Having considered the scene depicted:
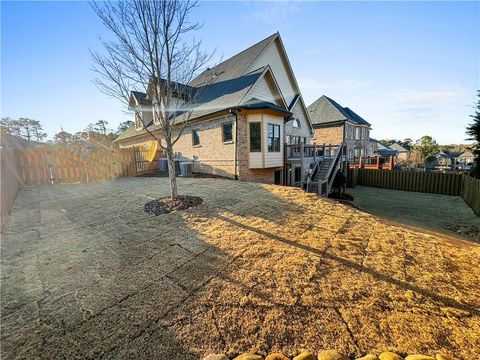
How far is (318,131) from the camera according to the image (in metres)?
30.3

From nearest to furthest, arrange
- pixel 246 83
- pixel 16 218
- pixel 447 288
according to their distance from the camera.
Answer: pixel 447 288 → pixel 16 218 → pixel 246 83

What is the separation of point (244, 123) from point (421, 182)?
47.4 feet

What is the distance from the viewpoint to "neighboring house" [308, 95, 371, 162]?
1107 inches

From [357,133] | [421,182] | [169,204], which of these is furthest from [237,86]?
[357,133]

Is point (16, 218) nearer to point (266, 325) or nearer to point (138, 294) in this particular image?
point (138, 294)

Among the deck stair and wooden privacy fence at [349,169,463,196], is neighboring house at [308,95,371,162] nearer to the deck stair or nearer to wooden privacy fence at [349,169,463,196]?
wooden privacy fence at [349,169,463,196]

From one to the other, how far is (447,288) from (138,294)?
4589 millimetres

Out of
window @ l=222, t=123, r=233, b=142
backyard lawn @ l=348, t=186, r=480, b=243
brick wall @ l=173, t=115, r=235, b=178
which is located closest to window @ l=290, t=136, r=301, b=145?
backyard lawn @ l=348, t=186, r=480, b=243

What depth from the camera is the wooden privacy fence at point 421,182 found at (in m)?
12.2

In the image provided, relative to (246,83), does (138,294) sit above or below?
below

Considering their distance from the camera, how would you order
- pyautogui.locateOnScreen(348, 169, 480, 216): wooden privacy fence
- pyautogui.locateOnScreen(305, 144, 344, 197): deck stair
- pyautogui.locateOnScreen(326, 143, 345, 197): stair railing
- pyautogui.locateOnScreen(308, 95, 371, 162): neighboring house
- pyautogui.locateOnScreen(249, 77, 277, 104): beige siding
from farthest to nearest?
pyautogui.locateOnScreen(308, 95, 371, 162): neighboring house → pyautogui.locateOnScreen(326, 143, 345, 197): stair railing → pyautogui.locateOnScreen(305, 144, 344, 197): deck stair → pyautogui.locateOnScreen(249, 77, 277, 104): beige siding → pyautogui.locateOnScreen(348, 169, 480, 216): wooden privacy fence

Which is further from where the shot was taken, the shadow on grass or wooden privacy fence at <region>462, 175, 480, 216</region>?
wooden privacy fence at <region>462, 175, 480, 216</region>

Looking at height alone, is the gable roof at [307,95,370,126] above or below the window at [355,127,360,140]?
above

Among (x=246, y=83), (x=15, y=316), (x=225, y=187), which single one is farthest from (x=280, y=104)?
(x=15, y=316)
